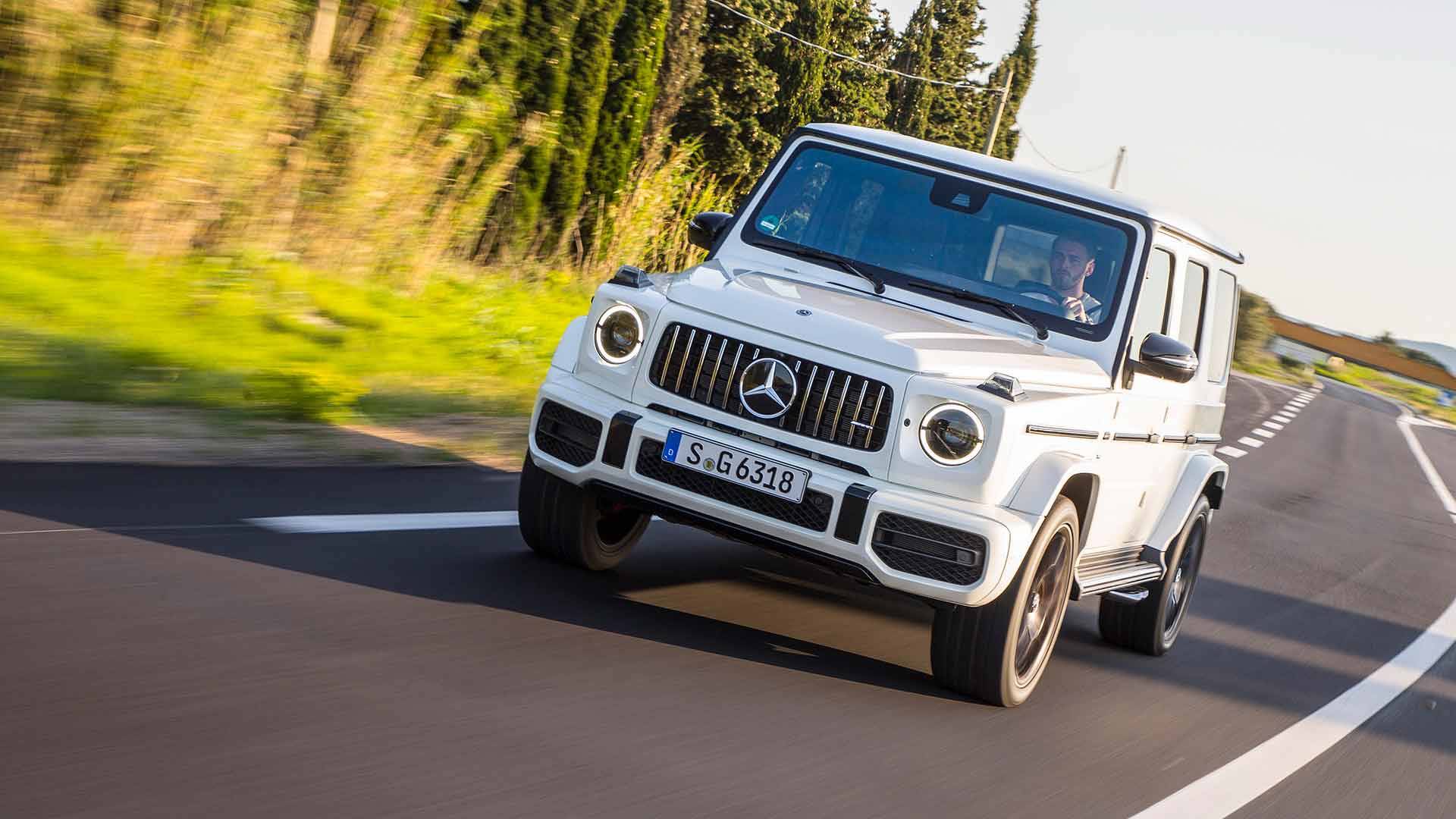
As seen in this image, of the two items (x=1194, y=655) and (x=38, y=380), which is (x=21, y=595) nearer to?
(x=38, y=380)

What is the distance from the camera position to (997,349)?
561cm

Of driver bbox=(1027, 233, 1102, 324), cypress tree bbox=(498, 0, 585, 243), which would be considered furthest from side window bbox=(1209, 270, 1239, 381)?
cypress tree bbox=(498, 0, 585, 243)

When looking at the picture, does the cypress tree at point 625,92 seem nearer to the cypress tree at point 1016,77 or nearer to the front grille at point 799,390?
the front grille at point 799,390

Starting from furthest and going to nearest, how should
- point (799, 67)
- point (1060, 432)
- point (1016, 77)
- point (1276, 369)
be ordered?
point (1276, 369)
point (1016, 77)
point (799, 67)
point (1060, 432)

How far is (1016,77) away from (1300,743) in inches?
2412

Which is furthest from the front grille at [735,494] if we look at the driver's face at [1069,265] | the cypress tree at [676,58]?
the cypress tree at [676,58]

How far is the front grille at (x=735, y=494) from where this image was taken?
5180 mm

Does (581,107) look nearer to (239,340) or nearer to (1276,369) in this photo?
(239,340)

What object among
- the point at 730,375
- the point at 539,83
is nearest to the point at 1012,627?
the point at 730,375

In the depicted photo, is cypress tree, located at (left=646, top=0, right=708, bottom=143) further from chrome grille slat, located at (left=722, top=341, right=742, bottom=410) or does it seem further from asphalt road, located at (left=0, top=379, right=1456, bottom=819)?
chrome grille slat, located at (left=722, top=341, right=742, bottom=410)

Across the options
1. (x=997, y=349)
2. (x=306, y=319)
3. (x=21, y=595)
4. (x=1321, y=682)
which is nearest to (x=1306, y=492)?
(x=1321, y=682)

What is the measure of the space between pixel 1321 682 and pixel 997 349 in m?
3.33

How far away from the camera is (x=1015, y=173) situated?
660 cm

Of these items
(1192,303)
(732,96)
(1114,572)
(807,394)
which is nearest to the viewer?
(807,394)
